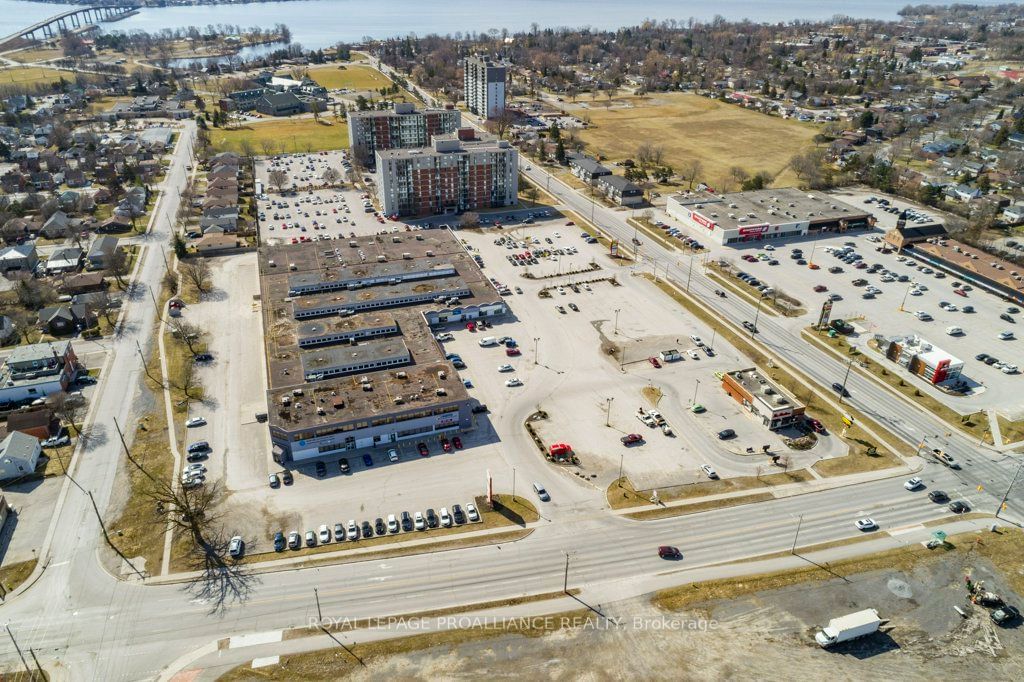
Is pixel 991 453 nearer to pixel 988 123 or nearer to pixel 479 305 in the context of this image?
pixel 479 305

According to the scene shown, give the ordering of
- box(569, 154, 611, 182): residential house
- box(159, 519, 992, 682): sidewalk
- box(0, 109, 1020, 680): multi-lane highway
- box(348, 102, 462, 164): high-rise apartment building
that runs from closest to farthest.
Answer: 1. box(159, 519, 992, 682): sidewalk
2. box(0, 109, 1020, 680): multi-lane highway
3. box(569, 154, 611, 182): residential house
4. box(348, 102, 462, 164): high-rise apartment building

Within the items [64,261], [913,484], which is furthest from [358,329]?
[913,484]

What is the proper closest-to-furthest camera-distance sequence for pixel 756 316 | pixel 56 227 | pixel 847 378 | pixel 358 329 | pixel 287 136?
pixel 847 378, pixel 358 329, pixel 756 316, pixel 56 227, pixel 287 136

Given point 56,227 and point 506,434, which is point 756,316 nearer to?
point 506,434

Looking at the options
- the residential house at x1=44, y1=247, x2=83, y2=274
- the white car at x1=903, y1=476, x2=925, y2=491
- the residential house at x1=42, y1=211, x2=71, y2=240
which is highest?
the residential house at x1=42, y1=211, x2=71, y2=240

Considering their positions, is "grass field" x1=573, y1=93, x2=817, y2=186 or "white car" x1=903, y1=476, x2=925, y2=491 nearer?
"white car" x1=903, y1=476, x2=925, y2=491

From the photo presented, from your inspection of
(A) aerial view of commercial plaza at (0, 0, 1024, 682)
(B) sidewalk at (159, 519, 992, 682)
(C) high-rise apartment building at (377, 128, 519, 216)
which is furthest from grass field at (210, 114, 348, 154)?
(B) sidewalk at (159, 519, 992, 682)

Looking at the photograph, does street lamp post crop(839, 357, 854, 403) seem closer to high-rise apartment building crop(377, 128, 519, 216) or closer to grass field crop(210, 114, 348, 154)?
high-rise apartment building crop(377, 128, 519, 216)
